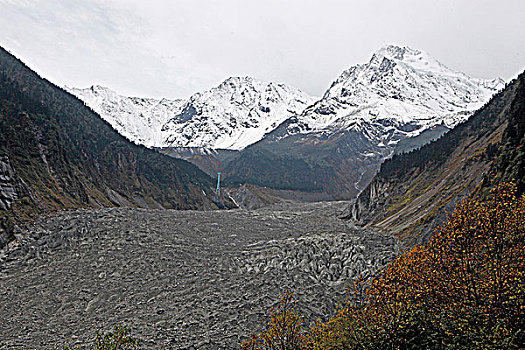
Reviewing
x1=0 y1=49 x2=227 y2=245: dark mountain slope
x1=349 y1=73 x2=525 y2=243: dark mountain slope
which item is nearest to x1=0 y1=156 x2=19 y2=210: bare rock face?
x1=0 y1=49 x2=227 y2=245: dark mountain slope

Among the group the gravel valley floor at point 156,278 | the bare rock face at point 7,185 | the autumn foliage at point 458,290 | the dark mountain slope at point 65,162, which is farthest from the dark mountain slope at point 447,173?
the dark mountain slope at point 65,162

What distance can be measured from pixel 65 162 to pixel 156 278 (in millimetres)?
58842

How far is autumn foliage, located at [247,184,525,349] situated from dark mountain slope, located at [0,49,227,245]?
56595 mm

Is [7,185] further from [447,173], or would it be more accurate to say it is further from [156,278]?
[447,173]

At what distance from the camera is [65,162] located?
305 feet

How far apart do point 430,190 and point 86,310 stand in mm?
76022

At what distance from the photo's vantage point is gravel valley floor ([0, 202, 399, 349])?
3691cm

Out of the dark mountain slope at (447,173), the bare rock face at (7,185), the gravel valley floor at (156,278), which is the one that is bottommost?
the gravel valley floor at (156,278)

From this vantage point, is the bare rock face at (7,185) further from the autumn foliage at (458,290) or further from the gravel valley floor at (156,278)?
the autumn foliage at (458,290)

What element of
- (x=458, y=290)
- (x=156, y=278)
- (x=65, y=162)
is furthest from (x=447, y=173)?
(x=65, y=162)

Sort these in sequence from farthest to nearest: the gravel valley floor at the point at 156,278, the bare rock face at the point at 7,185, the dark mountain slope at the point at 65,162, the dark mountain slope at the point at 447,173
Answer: the dark mountain slope at the point at 65,162 < the bare rock face at the point at 7,185 < the dark mountain slope at the point at 447,173 < the gravel valley floor at the point at 156,278

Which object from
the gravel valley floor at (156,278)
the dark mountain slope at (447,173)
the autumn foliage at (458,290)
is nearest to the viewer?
the autumn foliage at (458,290)

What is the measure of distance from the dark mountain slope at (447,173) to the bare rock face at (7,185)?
69.9 m

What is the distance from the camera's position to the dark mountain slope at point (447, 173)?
163ft
